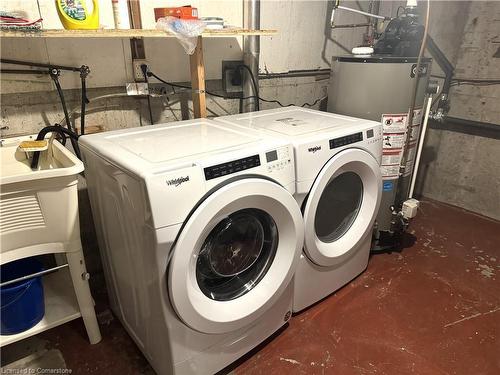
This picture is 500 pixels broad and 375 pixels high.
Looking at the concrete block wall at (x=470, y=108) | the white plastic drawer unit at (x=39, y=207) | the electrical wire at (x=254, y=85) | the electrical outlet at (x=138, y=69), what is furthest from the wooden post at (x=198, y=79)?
the concrete block wall at (x=470, y=108)

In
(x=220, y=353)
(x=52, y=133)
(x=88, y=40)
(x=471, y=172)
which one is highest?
(x=88, y=40)

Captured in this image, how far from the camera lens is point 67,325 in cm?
151

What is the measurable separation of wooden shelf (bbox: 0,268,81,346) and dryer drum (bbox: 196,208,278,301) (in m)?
0.57

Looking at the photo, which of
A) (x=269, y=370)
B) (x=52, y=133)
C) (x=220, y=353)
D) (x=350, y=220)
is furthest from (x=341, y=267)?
(x=52, y=133)

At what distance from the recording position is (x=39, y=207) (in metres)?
1.06

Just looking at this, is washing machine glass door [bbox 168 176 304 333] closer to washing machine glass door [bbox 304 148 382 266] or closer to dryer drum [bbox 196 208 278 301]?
dryer drum [bbox 196 208 278 301]

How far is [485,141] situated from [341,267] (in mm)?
1501

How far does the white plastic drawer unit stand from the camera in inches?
39.3

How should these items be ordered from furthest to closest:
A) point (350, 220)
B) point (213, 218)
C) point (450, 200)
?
point (450, 200) → point (350, 220) → point (213, 218)

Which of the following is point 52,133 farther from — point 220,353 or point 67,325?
point 220,353

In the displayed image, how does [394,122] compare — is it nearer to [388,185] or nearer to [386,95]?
[386,95]

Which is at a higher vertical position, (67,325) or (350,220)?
(350,220)

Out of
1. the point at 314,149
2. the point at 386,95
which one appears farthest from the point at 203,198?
the point at 386,95

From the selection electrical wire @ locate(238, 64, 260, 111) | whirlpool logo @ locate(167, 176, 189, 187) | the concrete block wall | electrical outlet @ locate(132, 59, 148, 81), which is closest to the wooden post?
electrical outlet @ locate(132, 59, 148, 81)
